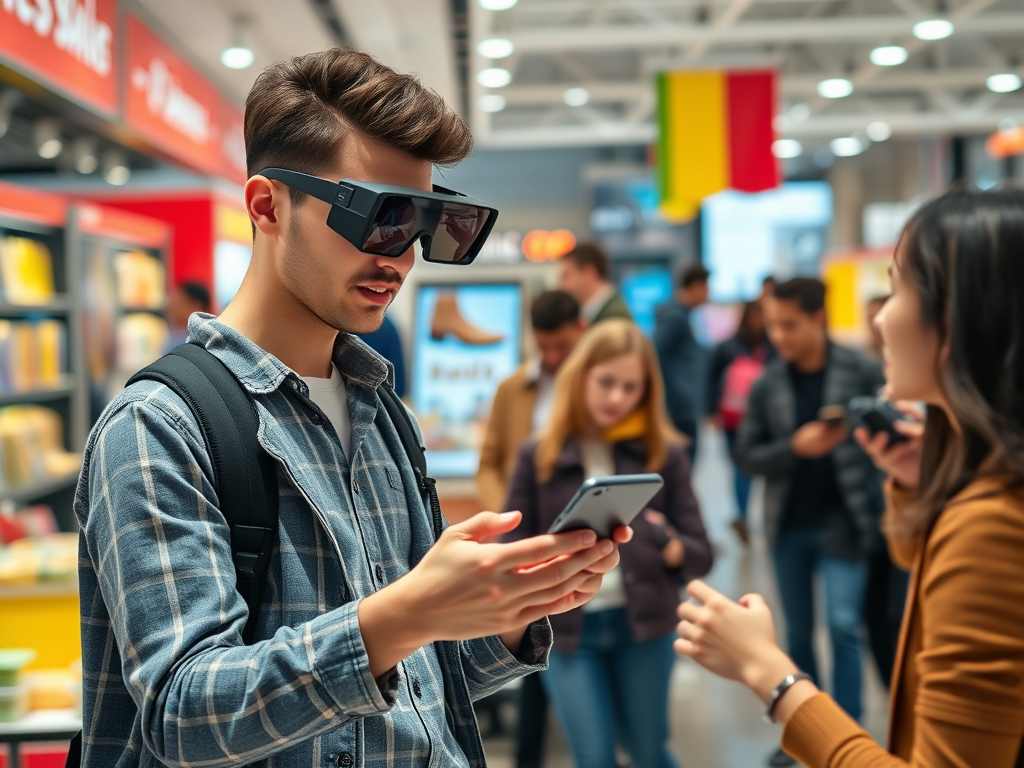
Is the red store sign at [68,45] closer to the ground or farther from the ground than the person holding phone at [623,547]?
farther from the ground

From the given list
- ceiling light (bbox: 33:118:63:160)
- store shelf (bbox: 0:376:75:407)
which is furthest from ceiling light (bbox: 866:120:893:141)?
store shelf (bbox: 0:376:75:407)

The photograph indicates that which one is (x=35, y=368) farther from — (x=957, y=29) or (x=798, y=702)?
(x=957, y=29)

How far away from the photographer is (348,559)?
1.23m

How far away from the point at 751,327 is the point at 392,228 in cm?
734

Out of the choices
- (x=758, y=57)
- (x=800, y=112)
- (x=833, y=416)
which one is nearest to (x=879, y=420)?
(x=833, y=416)

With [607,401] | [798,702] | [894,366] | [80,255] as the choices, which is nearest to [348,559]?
[798,702]

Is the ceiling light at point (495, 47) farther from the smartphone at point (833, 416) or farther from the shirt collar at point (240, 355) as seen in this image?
the shirt collar at point (240, 355)

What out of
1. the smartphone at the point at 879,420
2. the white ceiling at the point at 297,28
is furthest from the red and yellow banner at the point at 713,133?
the smartphone at the point at 879,420

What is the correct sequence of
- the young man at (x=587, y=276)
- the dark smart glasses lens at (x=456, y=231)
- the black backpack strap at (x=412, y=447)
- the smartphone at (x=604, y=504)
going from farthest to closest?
the young man at (x=587, y=276), the black backpack strap at (x=412, y=447), the dark smart glasses lens at (x=456, y=231), the smartphone at (x=604, y=504)

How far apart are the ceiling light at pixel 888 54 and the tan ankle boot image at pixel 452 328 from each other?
763cm

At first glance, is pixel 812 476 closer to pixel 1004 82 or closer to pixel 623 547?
pixel 623 547

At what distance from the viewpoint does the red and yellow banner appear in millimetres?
9133

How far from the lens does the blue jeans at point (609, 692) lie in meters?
3.00

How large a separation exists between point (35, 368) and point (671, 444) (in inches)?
190
